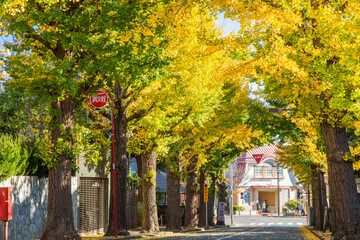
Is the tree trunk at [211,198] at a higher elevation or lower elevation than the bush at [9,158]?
lower

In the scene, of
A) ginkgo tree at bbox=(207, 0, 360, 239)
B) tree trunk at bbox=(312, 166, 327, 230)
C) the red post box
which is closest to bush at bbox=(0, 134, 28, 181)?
the red post box

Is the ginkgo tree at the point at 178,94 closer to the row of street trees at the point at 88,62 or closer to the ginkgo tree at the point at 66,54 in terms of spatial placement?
the row of street trees at the point at 88,62

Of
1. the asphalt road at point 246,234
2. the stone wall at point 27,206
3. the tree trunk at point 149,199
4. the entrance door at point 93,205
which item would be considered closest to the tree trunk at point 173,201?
the asphalt road at point 246,234

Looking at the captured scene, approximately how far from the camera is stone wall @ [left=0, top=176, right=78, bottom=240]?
17059 millimetres

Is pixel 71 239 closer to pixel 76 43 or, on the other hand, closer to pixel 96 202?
pixel 76 43

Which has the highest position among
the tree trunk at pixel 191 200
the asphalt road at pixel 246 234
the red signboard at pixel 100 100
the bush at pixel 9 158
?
the red signboard at pixel 100 100

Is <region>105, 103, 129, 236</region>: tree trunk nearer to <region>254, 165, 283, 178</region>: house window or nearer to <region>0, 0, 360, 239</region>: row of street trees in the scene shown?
<region>0, 0, 360, 239</region>: row of street trees

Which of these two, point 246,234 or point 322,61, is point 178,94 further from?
point 246,234

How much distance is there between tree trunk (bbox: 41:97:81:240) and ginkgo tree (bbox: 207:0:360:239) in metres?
5.99

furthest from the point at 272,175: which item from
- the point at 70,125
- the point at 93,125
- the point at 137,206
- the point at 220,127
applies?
the point at 70,125

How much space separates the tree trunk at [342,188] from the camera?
15344 mm

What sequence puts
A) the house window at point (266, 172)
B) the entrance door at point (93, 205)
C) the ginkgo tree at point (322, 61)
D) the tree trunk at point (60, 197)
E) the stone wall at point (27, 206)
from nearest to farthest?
the ginkgo tree at point (322, 61)
the tree trunk at point (60, 197)
the stone wall at point (27, 206)
the entrance door at point (93, 205)
the house window at point (266, 172)

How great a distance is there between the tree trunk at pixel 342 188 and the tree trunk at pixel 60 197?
7985 mm

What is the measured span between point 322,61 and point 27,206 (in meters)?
11.3
